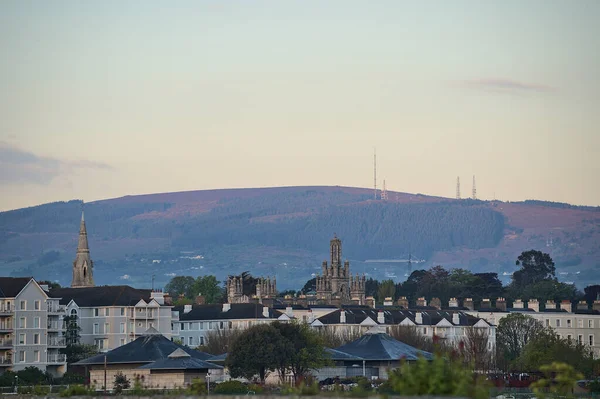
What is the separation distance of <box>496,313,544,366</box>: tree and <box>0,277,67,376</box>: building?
56996 mm

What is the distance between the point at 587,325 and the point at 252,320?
53.0m

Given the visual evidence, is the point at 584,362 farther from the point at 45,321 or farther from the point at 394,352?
the point at 45,321

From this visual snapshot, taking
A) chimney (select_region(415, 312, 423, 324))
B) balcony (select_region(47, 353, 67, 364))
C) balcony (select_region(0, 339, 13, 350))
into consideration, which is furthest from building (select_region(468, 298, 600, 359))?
balcony (select_region(0, 339, 13, 350))

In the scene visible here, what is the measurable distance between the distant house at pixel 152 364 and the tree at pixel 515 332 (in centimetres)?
5503

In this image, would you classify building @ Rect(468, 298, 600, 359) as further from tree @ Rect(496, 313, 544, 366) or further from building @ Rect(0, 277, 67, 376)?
building @ Rect(0, 277, 67, 376)

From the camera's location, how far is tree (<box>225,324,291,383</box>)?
116125 millimetres

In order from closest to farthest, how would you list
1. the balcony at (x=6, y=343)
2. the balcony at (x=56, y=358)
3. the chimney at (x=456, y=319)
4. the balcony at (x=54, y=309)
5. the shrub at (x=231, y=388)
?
the shrub at (x=231, y=388) → the balcony at (x=6, y=343) → the balcony at (x=56, y=358) → the balcony at (x=54, y=309) → the chimney at (x=456, y=319)

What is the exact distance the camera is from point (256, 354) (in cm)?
11669

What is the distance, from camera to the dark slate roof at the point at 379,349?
12469 cm

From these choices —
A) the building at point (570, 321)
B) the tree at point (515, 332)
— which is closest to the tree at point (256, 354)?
the tree at point (515, 332)

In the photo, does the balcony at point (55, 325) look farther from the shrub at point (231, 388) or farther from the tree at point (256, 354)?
the shrub at point (231, 388)

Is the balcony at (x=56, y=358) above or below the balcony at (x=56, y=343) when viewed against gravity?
below

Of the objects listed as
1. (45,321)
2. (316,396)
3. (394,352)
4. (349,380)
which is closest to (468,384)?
(316,396)

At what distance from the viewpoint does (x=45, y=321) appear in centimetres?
13162
